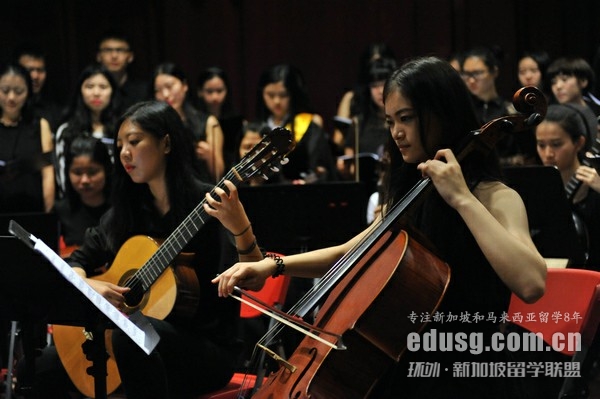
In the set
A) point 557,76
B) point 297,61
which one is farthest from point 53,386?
point 297,61

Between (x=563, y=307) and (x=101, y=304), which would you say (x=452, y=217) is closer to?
(x=563, y=307)

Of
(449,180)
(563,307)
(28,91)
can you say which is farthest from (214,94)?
(449,180)

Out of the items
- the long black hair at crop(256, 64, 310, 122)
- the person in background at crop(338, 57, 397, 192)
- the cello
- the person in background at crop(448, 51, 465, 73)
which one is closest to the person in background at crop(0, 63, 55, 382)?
the long black hair at crop(256, 64, 310, 122)

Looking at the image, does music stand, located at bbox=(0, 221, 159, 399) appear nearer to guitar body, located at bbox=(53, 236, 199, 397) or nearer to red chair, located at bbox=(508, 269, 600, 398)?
guitar body, located at bbox=(53, 236, 199, 397)

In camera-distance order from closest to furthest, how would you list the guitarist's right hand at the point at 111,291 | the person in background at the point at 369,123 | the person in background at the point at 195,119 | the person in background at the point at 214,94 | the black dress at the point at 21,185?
the guitarist's right hand at the point at 111,291 → the black dress at the point at 21,185 → the person in background at the point at 195,119 → the person in background at the point at 369,123 → the person in background at the point at 214,94

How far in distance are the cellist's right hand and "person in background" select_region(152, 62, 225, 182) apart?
9.01ft

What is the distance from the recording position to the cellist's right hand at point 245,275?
219cm

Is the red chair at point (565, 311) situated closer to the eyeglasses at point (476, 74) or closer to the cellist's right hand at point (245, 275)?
the cellist's right hand at point (245, 275)

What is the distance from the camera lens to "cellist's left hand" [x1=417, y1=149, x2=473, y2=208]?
1937 mm

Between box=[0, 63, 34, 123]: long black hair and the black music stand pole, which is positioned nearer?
the black music stand pole

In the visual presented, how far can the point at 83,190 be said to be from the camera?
4.27m

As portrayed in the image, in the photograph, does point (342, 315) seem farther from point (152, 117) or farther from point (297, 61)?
point (297, 61)

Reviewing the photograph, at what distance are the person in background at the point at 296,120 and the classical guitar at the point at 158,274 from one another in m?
2.08

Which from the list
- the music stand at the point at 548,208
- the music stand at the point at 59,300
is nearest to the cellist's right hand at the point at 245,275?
the music stand at the point at 59,300
